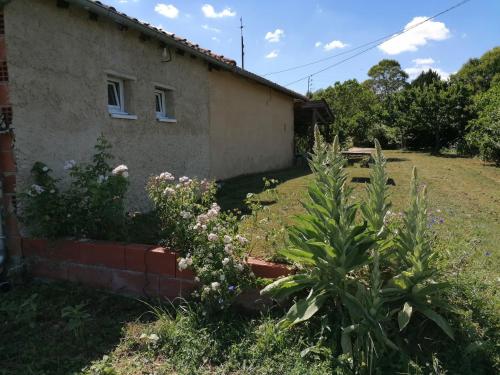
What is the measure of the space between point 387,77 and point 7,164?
60.9 meters

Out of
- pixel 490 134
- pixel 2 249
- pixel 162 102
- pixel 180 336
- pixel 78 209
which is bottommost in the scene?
pixel 180 336

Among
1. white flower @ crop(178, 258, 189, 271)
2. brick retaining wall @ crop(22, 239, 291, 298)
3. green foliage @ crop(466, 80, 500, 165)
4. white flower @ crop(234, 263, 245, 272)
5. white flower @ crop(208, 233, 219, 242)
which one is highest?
green foliage @ crop(466, 80, 500, 165)

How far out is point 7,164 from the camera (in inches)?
162

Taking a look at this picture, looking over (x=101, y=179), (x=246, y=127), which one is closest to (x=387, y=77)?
(x=246, y=127)

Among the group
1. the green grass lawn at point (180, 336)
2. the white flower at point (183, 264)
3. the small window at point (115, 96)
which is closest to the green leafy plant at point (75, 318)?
the green grass lawn at point (180, 336)

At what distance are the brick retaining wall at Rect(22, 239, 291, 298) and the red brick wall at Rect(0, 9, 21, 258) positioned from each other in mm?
156

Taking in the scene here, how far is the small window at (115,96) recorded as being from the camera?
6066 mm

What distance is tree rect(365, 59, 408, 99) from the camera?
5772cm

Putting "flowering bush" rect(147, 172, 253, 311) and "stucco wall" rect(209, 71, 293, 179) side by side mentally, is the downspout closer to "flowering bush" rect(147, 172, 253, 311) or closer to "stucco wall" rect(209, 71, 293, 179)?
"flowering bush" rect(147, 172, 253, 311)

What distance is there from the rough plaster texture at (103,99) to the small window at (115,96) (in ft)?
0.32

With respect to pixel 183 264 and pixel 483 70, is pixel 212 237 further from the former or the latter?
pixel 483 70

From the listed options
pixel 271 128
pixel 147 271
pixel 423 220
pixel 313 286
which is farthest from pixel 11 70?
pixel 271 128

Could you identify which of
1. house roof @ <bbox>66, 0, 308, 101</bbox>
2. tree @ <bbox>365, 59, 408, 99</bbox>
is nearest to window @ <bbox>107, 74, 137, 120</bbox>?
house roof @ <bbox>66, 0, 308, 101</bbox>

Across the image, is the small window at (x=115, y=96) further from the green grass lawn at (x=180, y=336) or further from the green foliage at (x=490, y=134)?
the green foliage at (x=490, y=134)
